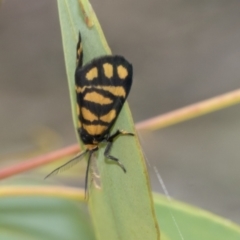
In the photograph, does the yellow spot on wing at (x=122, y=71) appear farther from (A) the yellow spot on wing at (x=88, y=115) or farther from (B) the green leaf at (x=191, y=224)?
(B) the green leaf at (x=191, y=224)

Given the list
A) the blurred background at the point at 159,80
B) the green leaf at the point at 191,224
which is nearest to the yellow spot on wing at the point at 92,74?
the green leaf at the point at 191,224

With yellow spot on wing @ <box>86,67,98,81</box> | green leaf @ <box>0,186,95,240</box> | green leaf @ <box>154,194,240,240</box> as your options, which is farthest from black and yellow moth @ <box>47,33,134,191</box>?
green leaf @ <box>0,186,95,240</box>

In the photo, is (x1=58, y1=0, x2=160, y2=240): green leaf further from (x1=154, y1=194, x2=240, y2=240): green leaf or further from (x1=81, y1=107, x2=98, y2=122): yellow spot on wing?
(x1=154, y1=194, x2=240, y2=240): green leaf

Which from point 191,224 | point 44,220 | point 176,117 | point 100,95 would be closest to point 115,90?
point 100,95

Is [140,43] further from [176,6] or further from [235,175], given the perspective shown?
[235,175]

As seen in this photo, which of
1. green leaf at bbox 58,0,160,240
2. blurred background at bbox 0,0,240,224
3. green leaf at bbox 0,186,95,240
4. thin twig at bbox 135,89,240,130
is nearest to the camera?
green leaf at bbox 58,0,160,240

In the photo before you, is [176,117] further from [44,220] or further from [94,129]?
[44,220]

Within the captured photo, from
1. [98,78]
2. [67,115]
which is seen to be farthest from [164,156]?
[98,78]
